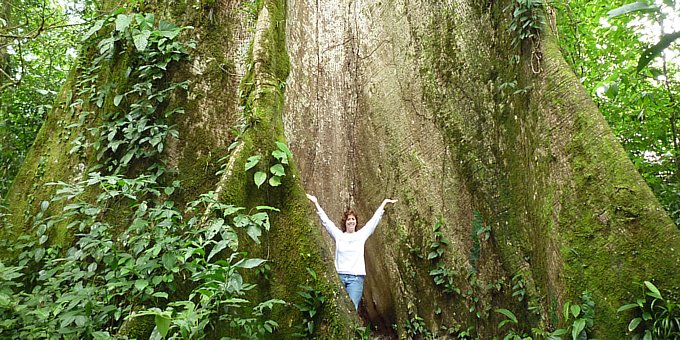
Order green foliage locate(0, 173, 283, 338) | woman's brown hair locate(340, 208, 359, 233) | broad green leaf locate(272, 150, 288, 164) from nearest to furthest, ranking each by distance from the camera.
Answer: green foliage locate(0, 173, 283, 338) < broad green leaf locate(272, 150, 288, 164) < woman's brown hair locate(340, 208, 359, 233)

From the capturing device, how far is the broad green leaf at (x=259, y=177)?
121 inches

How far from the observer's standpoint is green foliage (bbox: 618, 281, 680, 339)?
2639 mm

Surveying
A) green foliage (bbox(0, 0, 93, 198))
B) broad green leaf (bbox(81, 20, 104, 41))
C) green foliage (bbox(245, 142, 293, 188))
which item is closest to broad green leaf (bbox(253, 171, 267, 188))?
green foliage (bbox(245, 142, 293, 188))

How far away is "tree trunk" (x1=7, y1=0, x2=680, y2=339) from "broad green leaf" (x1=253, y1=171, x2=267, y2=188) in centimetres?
11

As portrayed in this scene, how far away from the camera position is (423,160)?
14.7 feet

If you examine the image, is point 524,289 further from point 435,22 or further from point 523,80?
point 435,22

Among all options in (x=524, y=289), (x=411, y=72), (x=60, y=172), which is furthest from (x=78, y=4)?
(x=524, y=289)

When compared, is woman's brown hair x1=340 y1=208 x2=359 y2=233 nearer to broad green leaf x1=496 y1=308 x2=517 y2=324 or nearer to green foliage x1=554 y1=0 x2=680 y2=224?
broad green leaf x1=496 y1=308 x2=517 y2=324

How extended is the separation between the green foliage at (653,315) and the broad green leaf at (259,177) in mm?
2175

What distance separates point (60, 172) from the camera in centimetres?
400

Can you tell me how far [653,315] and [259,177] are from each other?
235 centimetres

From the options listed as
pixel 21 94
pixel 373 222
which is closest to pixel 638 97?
pixel 373 222

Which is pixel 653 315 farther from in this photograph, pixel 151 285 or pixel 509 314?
pixel 151 285

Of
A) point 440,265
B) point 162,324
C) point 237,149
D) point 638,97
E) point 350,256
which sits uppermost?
point 638,97
